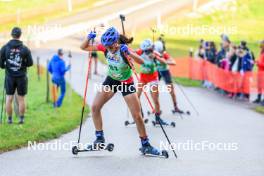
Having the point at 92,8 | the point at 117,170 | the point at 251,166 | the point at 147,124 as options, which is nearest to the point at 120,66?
the point at 117,170

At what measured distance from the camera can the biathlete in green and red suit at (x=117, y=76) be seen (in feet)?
37.0

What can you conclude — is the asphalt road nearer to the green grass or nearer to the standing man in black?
the green grass

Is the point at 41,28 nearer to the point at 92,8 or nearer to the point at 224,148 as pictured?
the point at 92,8

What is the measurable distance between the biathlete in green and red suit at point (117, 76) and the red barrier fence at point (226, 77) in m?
10.6

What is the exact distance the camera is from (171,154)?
1202 centimetres

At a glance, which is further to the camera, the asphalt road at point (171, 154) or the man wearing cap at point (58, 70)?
the man wearing cap at point (58, 70)

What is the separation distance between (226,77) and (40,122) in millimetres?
9101

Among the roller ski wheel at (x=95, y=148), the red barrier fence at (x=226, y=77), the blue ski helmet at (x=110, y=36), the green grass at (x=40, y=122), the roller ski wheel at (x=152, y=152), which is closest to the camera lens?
the blue ski helmet at (x=110, y=36)

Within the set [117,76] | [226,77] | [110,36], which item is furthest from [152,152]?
[226,77]

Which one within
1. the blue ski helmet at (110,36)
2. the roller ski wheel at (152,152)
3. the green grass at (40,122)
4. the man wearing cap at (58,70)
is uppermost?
the blue ski helmet at (110,36)

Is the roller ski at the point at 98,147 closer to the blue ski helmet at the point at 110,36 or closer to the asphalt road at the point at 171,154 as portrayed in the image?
the asphalt road at the point at 171,154

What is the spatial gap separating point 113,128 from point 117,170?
17.9 feet

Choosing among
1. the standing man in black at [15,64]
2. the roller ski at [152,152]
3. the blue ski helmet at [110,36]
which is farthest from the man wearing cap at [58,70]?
the blue ski helmet at [110,36]

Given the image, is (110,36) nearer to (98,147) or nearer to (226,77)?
(98,147)
